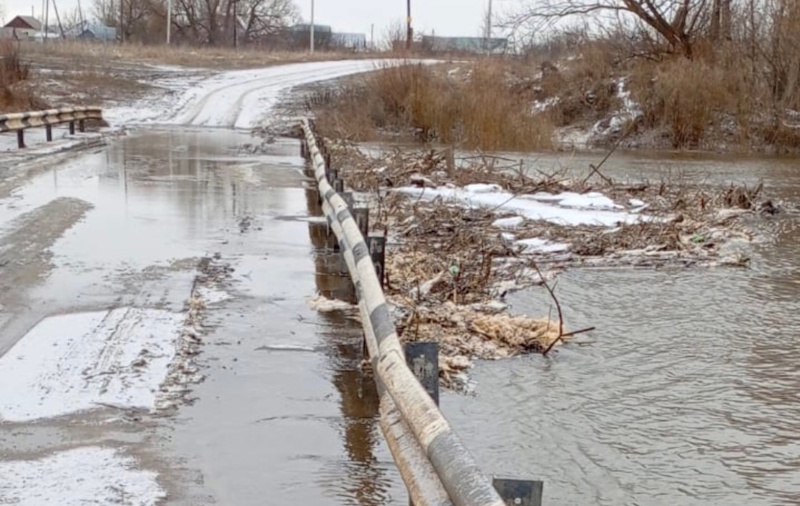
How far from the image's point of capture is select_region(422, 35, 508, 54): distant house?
6782cm

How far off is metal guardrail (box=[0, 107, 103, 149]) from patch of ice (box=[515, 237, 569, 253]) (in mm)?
13956

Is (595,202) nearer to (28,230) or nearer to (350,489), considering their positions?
(28,230)

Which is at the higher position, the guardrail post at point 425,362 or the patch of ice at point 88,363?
the guardrail post at point 425,362

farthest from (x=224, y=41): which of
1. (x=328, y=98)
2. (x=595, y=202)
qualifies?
(x=595, y=202)

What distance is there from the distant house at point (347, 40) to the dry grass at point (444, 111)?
74380 mm

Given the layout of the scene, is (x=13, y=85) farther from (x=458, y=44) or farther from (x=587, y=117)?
(x=458, y=44)

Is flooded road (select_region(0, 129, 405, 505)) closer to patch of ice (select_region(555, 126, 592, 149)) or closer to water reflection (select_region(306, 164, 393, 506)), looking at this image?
water reflection (select_region(306, 164, 393, 506))

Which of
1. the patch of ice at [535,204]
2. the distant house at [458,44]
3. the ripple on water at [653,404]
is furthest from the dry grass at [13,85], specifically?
the distant house at [458,44]

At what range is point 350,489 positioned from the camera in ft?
15.1

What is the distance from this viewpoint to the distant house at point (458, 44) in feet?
223

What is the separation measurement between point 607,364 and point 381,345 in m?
2.91

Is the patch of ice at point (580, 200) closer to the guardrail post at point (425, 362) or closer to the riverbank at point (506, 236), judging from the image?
the riverbank at point (506, 236)

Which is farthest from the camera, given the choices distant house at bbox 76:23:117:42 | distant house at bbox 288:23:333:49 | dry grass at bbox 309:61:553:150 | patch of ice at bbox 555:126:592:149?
distant house at bbox 288:23:333:49

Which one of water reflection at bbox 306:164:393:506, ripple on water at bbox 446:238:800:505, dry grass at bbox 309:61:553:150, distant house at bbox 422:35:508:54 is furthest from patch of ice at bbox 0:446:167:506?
distant house at bbox 422:35:508:54
